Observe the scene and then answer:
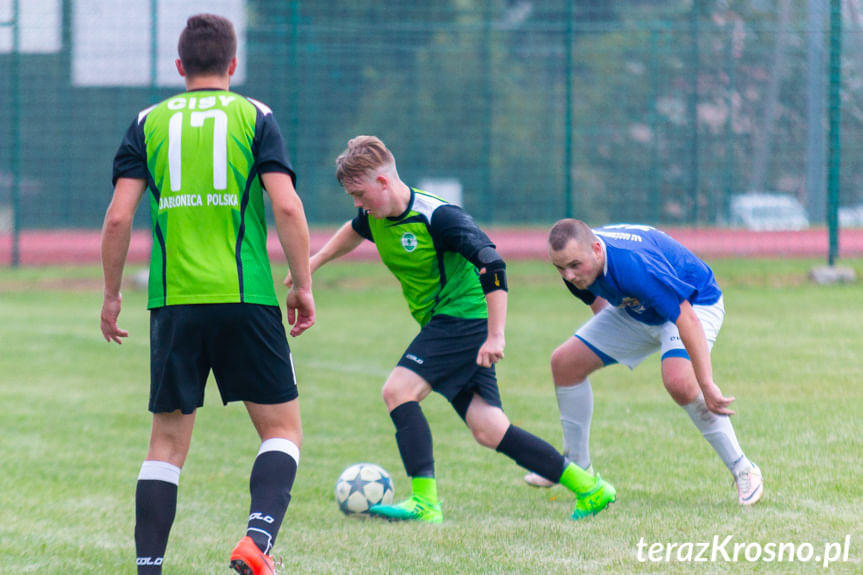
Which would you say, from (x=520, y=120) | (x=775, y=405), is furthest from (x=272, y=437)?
(x=520, y=120)

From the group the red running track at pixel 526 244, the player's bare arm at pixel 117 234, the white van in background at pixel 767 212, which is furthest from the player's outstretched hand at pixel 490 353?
the white van in background at pixel 767 212

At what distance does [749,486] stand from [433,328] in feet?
4.80

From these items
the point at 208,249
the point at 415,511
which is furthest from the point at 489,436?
the point at 208,249

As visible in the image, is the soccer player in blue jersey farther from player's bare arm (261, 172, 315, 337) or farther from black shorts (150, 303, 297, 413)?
black shorts (150, 303, 297, 413)

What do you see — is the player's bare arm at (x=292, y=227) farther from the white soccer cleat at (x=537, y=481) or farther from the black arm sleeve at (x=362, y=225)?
the white soccer cleat at (x=537, y=481)

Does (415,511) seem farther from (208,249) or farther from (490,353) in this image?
(208,249)

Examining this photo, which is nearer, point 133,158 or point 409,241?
point 133,158

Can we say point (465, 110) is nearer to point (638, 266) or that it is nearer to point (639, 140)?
point (639, 140)

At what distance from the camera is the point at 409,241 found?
14.6 feet

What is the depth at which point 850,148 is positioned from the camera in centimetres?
1465

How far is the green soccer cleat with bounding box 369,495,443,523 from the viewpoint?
4.37 meters

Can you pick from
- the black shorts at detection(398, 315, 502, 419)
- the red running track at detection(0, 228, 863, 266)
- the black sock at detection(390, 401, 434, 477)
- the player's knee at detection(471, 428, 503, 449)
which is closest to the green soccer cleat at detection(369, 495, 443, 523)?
the black sock at detection(390, 401, 434, 477)

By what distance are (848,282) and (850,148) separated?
2.74 m

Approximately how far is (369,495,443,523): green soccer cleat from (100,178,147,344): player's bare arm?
1.56 m
